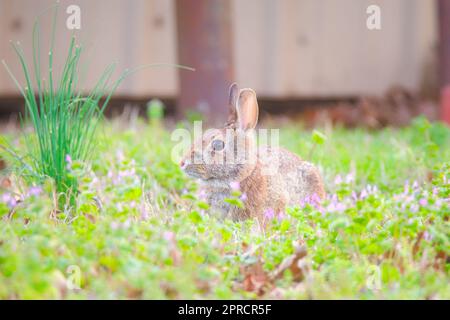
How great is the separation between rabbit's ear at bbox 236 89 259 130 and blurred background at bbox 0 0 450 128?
293cm

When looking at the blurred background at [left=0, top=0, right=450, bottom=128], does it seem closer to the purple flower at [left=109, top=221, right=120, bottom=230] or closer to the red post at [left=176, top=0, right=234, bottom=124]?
the red post at [left=176, top=0, right=234, bottom=124]

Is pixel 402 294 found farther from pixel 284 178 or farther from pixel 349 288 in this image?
pixel 284 178

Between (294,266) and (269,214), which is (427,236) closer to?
(294,266)

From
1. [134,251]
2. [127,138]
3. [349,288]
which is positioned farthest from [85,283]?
[127,138]

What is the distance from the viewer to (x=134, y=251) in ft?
9.32

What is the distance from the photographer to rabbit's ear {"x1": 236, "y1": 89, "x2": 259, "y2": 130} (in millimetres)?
3900

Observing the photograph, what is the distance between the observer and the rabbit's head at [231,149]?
377cm

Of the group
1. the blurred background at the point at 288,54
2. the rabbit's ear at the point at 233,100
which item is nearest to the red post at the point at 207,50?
the blurred background at the point at 288,54

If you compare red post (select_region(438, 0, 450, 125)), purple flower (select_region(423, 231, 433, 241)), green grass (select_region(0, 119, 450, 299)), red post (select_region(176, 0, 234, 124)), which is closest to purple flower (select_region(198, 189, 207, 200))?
green grass (select_region(0, 119, 450, 299))

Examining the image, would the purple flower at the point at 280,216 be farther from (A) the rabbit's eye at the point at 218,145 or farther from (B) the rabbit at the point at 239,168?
(A) the rabbit's eye at the point at 218,145

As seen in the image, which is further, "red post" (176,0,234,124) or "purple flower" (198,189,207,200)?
"red post" (176,0,234,124)

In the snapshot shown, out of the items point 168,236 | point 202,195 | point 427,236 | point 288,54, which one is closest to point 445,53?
point 288,54

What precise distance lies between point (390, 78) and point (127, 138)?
463 centimetres

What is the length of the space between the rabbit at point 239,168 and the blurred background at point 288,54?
2.89 m
